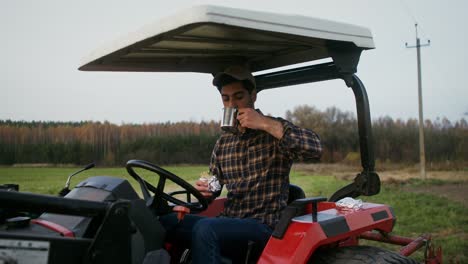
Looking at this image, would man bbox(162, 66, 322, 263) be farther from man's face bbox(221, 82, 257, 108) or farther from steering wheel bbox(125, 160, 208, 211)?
steering wheel bbox(125, 160, 208, 211)

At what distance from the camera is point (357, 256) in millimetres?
3010

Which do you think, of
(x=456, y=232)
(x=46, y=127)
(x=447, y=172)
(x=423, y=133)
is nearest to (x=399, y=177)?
(x=447, y=172)

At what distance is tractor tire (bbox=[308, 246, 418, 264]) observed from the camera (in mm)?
2984

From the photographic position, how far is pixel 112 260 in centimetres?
248

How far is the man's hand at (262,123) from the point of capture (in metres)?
3.23

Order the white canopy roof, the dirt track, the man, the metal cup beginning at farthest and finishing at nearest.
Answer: the dirt track < the metal cup < the man < the white canopy roof

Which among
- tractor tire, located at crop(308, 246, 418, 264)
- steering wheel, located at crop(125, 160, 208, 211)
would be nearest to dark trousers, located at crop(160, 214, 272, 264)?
steering wheel, located at crop(125, 160, 208, 211)

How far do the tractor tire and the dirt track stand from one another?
43.1 feet

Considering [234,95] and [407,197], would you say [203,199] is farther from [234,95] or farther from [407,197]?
[407,197]

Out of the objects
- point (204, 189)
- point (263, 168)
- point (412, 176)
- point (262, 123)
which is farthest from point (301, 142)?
point (412, 176)

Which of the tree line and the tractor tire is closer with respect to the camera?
the tractor tire

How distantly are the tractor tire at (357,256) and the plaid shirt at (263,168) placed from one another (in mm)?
396

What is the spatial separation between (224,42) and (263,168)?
888 millimetres

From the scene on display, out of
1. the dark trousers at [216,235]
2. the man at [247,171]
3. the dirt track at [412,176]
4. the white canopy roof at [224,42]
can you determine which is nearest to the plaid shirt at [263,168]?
the man at [247,171]
